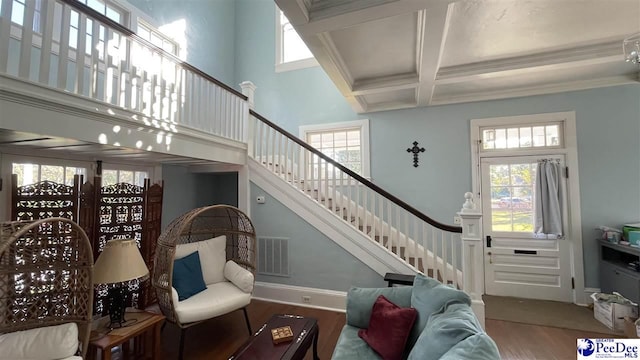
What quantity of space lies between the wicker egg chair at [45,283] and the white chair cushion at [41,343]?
0.53 feet

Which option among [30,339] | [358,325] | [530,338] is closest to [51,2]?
[30,339]

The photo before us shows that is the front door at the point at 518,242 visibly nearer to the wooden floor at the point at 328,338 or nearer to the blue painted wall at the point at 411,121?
the blue painted wall at the point at 411,121

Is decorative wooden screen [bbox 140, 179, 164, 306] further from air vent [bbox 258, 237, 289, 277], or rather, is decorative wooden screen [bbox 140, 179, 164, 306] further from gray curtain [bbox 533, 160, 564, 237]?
gray curtain [bbox 533, 160, 564, 237]

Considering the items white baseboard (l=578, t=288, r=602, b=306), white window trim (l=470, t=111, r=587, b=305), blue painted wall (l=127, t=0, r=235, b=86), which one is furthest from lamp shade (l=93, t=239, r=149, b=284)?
white baseboard (l=578, t=288, r=602, b=306)

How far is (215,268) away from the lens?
3238 mm

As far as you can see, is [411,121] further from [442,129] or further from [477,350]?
[477,350]

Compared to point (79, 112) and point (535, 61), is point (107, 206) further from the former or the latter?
point (535, 61)

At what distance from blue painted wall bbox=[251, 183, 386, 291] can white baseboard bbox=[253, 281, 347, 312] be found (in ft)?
0.20

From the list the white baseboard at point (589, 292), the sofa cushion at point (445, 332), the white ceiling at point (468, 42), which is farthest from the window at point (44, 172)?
the white baseboard at point (589, 292)

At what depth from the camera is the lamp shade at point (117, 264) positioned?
219 cm

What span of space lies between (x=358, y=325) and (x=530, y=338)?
204 centimetres

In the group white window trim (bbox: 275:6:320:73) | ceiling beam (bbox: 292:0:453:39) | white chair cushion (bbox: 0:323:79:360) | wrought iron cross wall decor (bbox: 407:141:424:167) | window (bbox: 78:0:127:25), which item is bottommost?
white chair cushion (bbox: 0:323:79:360)

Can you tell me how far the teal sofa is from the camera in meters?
1.27

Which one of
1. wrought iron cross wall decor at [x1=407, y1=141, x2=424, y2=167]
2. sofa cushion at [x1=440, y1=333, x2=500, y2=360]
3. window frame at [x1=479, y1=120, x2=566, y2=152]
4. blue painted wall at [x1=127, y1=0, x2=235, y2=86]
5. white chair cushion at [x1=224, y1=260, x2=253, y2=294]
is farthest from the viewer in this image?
wrought iron cross wall decor at [x1=407, y1=141, x2=424, y2=167]
